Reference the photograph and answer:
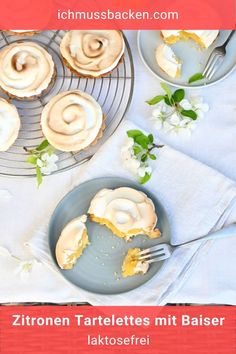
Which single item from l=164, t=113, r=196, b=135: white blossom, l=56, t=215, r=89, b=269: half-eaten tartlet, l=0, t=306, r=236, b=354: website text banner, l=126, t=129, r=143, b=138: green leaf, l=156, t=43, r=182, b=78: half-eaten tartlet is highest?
l=156, t=43, r=182, b=78: half-eaten tartlet

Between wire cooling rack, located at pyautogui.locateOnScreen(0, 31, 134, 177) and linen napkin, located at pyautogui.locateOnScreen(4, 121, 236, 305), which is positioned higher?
wire cooling rack, located at pyautogui.locateOnScreen(0, 31, 134, 177)

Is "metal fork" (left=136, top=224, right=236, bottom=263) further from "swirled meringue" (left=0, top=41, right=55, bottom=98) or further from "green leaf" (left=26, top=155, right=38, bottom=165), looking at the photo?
"swirled meringue" (left=0, top=41, right=55, bottom=98)

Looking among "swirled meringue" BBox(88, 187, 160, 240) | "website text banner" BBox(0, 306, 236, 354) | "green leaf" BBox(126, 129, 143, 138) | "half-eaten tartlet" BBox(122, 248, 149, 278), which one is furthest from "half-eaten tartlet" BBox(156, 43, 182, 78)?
"website text banner" BBox(0, 306, 236, 354)

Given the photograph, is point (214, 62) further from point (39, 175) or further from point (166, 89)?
point (39, 175)

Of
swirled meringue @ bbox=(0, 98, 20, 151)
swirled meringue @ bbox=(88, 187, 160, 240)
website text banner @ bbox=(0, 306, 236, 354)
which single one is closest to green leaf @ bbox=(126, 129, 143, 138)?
swirled meringue @ bbox=(88, 187, 160, 240)

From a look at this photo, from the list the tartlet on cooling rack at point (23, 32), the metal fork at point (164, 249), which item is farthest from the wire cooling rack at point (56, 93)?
the metal fork at point (164, 249)

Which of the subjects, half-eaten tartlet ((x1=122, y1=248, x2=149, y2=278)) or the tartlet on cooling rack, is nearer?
half-eaten tartlet ((x1=122, y1=248, x2=149, y2=278))

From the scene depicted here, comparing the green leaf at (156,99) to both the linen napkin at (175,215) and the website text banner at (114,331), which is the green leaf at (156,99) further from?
the website text banner at (114,331)
